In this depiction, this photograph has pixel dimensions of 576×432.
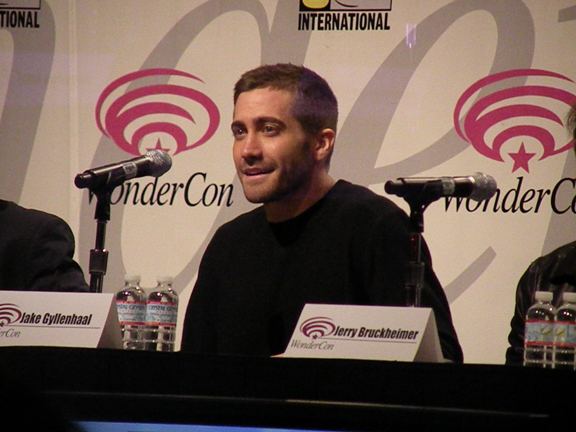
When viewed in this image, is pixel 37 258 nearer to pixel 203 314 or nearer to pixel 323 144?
pixel 203 314

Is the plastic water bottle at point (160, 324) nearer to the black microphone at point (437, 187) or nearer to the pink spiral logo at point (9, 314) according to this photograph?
the pink spiral logo at point (9, 314)

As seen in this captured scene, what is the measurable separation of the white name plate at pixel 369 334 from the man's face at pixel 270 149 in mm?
967

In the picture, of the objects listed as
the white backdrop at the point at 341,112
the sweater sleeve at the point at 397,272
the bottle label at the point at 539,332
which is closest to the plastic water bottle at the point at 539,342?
the bottle label at the point at 539,332

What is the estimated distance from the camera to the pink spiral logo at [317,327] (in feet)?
6.44

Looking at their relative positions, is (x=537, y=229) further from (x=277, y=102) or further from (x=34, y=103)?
(x=34, y=103)

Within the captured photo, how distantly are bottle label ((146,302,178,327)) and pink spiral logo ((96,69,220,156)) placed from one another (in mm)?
1798

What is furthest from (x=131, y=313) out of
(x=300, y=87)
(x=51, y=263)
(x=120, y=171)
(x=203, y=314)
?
(x=300, y=87)

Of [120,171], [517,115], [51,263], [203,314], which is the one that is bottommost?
[203,314]

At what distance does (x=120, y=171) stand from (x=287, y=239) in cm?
64

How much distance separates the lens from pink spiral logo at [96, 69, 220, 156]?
4.37 m

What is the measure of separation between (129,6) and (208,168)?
800mm

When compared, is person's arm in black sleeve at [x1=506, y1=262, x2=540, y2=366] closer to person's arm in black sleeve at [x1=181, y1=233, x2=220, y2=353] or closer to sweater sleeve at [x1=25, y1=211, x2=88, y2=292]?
person's arm in black sleeve at [x1=181, y1=233, x2=220, y2=353]

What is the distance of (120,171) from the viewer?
8.11 ft

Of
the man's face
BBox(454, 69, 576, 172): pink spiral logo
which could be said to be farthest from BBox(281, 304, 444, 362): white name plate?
BBox(454, 69, 576, 172): pink spiral logo
